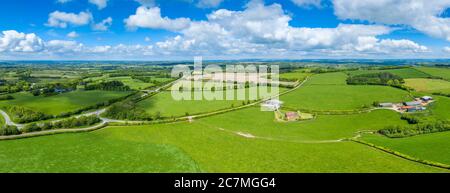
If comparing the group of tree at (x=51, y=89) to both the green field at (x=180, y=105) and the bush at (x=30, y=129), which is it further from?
the bush at (x=30, y=129)

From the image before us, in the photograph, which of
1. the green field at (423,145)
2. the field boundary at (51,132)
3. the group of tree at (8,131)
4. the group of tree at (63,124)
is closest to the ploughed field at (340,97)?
the green field at (423,145)

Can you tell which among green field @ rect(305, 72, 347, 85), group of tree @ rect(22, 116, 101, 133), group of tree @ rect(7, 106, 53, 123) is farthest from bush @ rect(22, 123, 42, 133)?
green field @ rect(305, 72, 347, 85)

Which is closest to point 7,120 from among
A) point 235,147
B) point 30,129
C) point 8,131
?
point 30,129

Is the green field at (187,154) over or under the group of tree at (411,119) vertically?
under

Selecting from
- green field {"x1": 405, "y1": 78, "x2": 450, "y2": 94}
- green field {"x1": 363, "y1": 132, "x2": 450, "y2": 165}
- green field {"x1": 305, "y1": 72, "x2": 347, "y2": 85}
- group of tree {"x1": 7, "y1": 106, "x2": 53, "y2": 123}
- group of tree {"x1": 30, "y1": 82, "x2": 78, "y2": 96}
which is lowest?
green field {"x1": 363, "y1": 132, "x2": 450, "y2": 165}

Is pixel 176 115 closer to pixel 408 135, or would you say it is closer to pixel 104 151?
pixel 104 151

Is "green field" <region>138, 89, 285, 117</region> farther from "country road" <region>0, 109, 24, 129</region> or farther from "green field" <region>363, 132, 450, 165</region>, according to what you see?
"green field" <region>363, 132, 450, 165</region>
